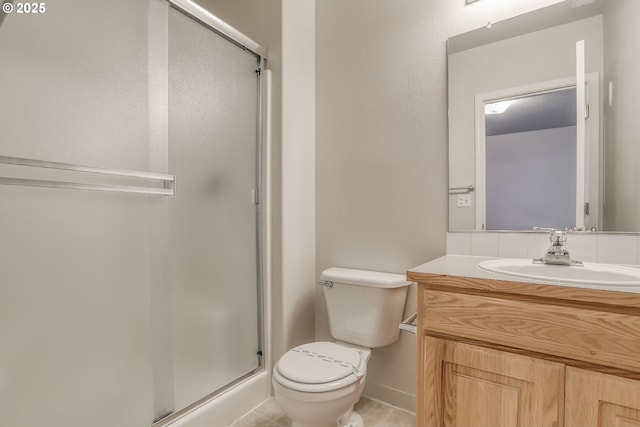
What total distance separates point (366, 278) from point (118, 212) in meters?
1.11

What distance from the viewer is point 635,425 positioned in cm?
73

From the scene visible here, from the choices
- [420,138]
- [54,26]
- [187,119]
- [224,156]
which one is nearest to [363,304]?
[420,138]

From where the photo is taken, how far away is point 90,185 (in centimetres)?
112

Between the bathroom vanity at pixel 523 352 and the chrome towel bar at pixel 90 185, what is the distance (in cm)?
105

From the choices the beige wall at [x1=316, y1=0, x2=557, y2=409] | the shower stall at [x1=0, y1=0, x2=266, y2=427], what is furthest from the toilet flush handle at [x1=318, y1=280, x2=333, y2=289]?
the shower stall at [x1=0, y1=0, x2=266, y2=427]

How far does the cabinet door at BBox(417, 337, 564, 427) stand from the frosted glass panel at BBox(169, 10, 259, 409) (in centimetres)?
101

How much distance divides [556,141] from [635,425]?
964 millimetres

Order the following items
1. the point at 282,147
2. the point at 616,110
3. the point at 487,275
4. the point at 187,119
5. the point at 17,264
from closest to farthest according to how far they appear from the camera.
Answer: the point at 487,275, the point at 17,264, the point at 616,110, the point at 187,119, the point at 282,147

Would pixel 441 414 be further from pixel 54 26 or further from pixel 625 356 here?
pixel 54 26

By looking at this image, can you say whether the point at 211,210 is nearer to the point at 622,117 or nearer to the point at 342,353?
the point at 342,353

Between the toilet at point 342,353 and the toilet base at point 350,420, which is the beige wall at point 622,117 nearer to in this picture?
the toilet at point 342,353

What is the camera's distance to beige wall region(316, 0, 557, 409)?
1.53 meters

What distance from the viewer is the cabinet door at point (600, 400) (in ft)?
2.42

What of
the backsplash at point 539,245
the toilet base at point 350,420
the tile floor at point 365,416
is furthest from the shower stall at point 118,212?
the backsplash at point 539,245
